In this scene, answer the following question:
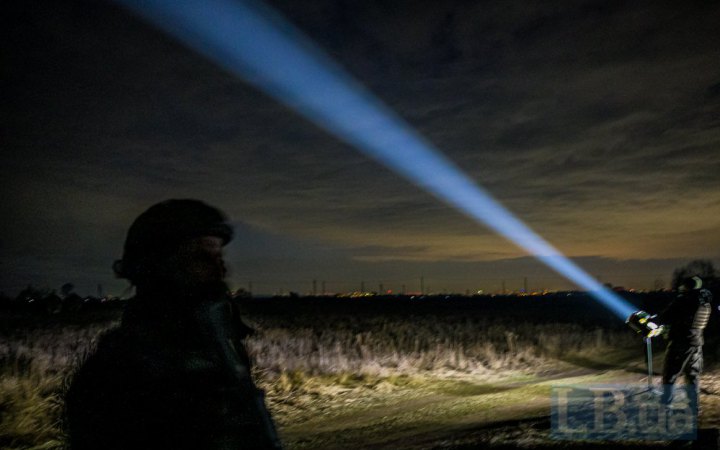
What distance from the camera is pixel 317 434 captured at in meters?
8.99

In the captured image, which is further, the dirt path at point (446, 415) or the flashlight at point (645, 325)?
the flashlight at point (645, 325)

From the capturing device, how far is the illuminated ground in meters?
7.90

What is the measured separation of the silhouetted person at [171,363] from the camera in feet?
5.12

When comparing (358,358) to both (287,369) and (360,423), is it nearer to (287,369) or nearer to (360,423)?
(287,369)

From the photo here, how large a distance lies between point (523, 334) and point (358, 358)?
424 inches

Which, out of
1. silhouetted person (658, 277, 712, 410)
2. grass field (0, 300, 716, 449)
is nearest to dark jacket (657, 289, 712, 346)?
silhouetted person (658, 277, 712, 410)

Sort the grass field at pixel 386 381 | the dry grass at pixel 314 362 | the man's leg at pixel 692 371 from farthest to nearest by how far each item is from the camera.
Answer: the dry grass at pixel 314 362
the grass field at pixel 386 381
the man's leg at pixel 692 371

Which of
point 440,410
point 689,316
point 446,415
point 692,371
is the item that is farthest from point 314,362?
point 689,316

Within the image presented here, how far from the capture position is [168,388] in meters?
1.62

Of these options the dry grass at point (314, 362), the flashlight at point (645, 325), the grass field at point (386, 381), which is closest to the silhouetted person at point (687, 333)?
the flashlight at point (645, 325)

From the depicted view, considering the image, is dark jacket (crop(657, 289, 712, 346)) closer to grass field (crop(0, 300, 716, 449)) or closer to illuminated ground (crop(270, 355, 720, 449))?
illuminated ground (crop(270, 355, 720, 449))

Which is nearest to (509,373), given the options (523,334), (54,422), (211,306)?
(523,334)

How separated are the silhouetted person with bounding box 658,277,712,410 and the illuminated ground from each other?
685mm

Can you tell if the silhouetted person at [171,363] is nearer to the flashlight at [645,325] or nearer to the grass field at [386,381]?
the grass field at [386,381]
